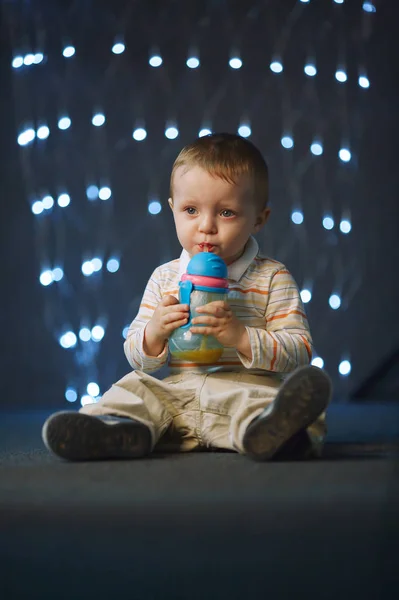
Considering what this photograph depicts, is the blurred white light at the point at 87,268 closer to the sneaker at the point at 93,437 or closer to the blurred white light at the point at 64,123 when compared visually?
the blurred white light at the point at 64,123

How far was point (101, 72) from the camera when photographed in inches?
73.2

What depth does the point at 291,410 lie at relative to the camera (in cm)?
78

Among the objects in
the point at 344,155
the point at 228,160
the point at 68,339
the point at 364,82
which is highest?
the point at 364,82

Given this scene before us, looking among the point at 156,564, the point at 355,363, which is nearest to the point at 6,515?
the point at 156,564

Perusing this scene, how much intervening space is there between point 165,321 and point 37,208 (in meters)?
1.00

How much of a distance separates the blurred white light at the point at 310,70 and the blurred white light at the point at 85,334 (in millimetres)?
820

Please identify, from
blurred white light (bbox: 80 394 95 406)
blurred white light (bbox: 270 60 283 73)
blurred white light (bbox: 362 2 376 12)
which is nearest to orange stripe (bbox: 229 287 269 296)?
blurred white light (bbox: 80 394 95 406)

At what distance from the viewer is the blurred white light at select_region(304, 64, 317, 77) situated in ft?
6.17

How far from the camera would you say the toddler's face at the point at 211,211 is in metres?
0.96

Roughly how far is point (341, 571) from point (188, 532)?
0.12m

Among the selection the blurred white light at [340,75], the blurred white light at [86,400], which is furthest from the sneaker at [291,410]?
the blurred white light at [340,75]

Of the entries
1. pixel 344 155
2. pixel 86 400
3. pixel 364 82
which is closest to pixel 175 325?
pixel 86 400

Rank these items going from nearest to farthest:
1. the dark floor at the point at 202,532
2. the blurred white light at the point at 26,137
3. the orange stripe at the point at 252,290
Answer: the dark floor at the point at 202,532, the orange stripe at the point at 252,290, the blurred white light at the point at 26,137

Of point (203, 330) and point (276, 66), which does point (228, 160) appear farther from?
point (276, 66)
